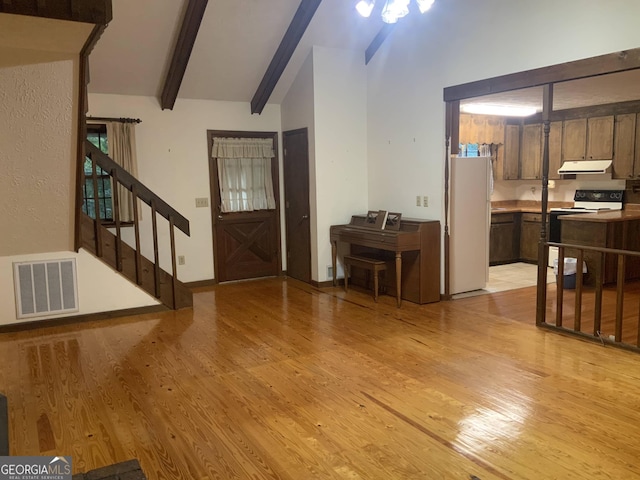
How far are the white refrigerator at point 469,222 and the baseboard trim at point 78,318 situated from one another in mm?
3274

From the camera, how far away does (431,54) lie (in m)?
5.62

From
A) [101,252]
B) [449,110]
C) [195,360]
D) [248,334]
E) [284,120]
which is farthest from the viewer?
[284,120]

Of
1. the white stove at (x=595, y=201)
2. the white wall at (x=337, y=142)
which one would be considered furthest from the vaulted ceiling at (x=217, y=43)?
the white stove at (x=595, y=201)

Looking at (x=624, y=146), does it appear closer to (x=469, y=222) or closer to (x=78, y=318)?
(x=469, y=222)

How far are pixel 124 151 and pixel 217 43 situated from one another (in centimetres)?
167

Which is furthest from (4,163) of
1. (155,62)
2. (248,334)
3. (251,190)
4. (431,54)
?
(431,54)

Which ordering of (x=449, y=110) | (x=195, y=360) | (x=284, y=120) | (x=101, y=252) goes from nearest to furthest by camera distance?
(x=195, y=360) → (x=101, y=252) → (x=449, y=110) → (x=284, y=120)

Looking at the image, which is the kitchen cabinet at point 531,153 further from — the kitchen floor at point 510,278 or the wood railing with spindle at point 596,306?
the wood railing with spindle at point 596,306

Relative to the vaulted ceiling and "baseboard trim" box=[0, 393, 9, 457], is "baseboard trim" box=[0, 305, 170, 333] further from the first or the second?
the vaulted ceiling

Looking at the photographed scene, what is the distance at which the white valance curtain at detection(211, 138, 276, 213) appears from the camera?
6852mm

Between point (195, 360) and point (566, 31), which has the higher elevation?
point (566, 31)

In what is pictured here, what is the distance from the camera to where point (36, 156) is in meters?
3.51

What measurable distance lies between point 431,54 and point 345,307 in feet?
9.56

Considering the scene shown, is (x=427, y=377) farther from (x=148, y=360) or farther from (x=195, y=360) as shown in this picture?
(x=148, y=360)
